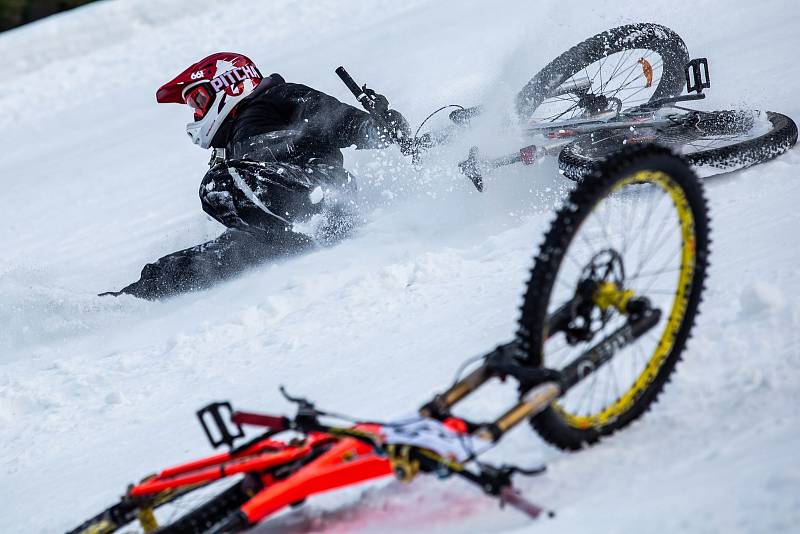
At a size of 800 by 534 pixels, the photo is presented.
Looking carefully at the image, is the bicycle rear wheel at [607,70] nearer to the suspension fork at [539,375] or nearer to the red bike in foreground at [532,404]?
the red bike in foreground at [532,404]

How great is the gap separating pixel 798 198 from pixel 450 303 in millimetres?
1825

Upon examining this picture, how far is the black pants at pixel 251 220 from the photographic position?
241 inches

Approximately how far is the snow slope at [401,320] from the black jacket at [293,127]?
23.5 inches

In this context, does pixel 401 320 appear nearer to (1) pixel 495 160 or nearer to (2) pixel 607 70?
(1) pixel 495 160

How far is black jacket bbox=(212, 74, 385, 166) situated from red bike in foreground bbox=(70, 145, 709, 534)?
3563mm

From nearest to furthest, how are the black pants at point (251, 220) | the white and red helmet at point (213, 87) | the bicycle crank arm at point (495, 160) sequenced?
the bicycle crank arm at point (495, 160) → the black pants at point (251, 220) → the white and red helmet at point (213, 87)

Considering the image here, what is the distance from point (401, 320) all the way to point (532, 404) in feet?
6.96

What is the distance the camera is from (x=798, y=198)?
4680 millimetres

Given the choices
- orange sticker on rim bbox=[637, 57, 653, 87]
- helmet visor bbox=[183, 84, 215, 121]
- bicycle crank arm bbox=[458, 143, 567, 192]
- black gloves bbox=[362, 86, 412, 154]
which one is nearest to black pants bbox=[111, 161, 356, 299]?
black gloves bbox=[362, 86, 412, 154]

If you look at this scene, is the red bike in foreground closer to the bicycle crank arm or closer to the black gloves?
the bicycle crank arm

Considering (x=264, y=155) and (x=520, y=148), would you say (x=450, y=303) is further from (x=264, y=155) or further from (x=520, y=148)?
(x=264, y=155)

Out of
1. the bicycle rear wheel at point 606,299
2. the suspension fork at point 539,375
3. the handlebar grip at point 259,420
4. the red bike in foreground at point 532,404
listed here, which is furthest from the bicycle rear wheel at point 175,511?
the bicycle rear wheel at point 606,299

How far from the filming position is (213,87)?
651cm

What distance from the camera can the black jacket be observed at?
650 centimetres
